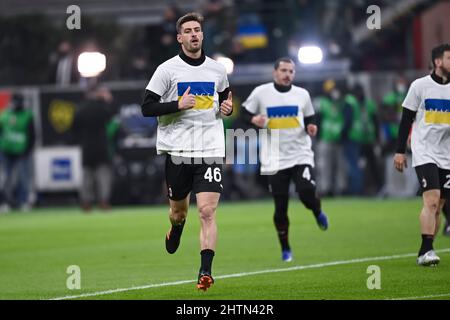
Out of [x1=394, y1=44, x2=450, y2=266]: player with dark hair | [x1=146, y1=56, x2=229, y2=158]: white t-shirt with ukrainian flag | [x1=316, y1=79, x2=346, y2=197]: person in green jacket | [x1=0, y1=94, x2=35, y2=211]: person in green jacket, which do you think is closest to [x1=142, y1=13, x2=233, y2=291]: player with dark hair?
[x1=146, y1=56, x2=229, y2=158]: white t-shirt with ukrainian flag

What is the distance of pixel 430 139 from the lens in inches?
579

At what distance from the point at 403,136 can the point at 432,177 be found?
581 mm

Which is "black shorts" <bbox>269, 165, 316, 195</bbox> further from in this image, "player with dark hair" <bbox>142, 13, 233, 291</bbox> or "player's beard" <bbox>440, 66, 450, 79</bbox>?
"player with dark hair" <bbox>142, 13, 233, 291</bbox>

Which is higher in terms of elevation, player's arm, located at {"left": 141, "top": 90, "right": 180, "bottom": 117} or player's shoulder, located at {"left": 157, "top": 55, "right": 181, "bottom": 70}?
player's shoulder, located at {"left": 157, "top": 55, "right": 181, "bottom": 70}

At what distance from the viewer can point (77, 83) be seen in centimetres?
3216

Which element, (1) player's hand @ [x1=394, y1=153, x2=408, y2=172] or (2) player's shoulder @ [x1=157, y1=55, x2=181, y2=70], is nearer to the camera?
(2) player's shoulder @ [x1=157, y1=55, x2=181, y2=70]

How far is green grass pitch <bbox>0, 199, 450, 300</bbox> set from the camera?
12.8 m

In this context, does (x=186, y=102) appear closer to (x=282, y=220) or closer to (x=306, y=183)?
(x=282, y=220)

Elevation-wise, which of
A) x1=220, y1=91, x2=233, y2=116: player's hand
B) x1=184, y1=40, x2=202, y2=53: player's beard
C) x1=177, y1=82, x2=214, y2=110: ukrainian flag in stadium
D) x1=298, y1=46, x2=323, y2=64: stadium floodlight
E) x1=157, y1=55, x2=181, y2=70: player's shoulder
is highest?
x1=298, y1=46, x2=323, y2=64: stadium floodlight

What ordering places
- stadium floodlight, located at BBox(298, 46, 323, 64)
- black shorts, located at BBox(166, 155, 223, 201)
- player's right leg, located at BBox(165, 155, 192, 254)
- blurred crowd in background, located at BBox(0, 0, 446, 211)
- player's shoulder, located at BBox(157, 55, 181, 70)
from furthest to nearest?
blurred crowd in background, located at BBox(0, 0, 446, 211) < stadium floodlight, located at BBox(298, 46, 323, 64) < player's right leg, located at BBox(165, 155, 192, 254) < player's shoulder, located at BBox(157, 55, 181, 70) < black shorts, located at BBox(166, 155, 223, 201)

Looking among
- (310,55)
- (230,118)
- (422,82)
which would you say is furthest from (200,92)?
(230,118)

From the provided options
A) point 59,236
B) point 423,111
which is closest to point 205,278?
point 423,111

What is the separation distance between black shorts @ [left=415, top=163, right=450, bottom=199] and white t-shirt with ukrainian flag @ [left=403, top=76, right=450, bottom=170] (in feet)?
0.20

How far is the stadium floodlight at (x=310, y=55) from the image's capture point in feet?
98.1
